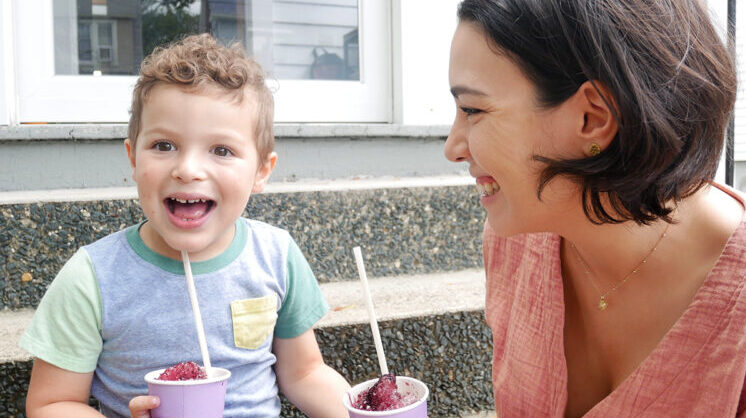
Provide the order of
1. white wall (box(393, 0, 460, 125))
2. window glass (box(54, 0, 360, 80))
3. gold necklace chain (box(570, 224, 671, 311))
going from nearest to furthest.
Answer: gold necklace chain (box(570, 224, 671, 311)) < window glass (box(54, 0, 360, 80)) < white wall (box(393, 0, 460, 125))

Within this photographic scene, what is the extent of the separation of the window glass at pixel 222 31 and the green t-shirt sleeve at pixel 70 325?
4.80ft

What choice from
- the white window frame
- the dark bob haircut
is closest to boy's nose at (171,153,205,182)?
the dark bob haircut

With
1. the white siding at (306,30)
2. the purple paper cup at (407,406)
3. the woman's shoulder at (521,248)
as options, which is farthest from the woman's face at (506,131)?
the white siding at (306,30)

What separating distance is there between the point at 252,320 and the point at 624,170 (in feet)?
2.77

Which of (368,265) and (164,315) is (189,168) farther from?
(368,265)

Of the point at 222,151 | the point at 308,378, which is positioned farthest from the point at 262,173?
the point at 308,378

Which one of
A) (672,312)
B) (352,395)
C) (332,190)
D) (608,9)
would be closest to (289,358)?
(352,395)

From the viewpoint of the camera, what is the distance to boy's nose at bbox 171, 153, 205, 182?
4.32 feet

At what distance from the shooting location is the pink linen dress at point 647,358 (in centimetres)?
110

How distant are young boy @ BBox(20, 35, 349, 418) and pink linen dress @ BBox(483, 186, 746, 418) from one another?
0.42 m

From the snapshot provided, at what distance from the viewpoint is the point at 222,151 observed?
4.63ft

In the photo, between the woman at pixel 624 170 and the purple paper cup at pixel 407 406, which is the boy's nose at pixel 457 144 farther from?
the purple paper cup at pixel 407 406

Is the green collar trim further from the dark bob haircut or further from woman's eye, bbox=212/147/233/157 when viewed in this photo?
the dark bob haircut

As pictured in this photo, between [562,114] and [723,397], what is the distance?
544 millimetres
